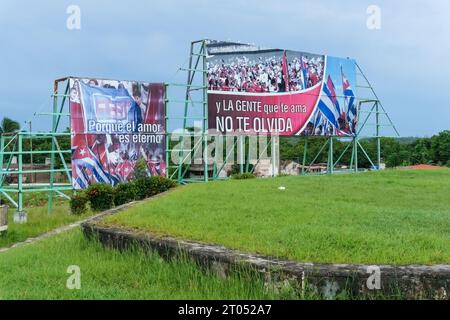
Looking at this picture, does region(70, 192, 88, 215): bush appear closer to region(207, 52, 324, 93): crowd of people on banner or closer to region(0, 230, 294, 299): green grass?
region(207, 52, 324, 93): crowd of people on banner

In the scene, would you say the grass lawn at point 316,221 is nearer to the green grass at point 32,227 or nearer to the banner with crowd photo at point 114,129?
the green grass at point 32,227

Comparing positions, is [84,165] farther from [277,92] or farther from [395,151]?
[395,151]

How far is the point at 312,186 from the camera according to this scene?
9.72 metres

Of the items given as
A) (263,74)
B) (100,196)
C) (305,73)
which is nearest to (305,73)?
(305,73)

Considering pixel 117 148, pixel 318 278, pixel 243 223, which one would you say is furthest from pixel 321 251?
pixel 117 148

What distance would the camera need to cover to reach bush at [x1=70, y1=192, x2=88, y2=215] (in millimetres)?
12070

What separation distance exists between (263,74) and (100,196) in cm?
761

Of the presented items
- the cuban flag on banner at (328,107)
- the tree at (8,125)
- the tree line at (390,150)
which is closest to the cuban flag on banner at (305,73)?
the cuban flag on banner at (328,107)

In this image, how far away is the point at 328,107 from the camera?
777 inches

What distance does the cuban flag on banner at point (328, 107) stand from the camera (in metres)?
19.5

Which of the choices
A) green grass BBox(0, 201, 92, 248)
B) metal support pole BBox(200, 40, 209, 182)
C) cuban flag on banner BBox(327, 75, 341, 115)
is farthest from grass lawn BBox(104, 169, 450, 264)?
cuban flag on banner BBox(327, 75, 341, 115)

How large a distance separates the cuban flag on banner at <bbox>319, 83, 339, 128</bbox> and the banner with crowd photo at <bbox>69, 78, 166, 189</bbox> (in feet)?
21.9
